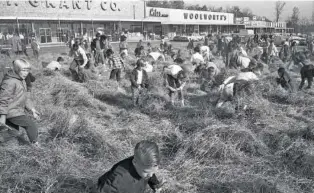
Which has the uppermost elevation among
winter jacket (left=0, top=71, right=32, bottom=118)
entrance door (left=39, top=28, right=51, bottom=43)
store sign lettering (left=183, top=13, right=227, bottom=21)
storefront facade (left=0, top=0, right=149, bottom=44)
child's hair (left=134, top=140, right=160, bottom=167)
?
store sign lettering (left=183, top=13, right=227, bottom=21)

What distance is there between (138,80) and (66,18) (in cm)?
2672

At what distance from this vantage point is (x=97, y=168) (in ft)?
11.0

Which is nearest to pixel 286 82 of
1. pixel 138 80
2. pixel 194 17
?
pixel 138 80

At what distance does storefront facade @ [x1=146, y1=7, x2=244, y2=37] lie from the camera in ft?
145

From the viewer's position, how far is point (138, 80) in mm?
6547

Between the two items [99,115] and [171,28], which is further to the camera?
[171,28]

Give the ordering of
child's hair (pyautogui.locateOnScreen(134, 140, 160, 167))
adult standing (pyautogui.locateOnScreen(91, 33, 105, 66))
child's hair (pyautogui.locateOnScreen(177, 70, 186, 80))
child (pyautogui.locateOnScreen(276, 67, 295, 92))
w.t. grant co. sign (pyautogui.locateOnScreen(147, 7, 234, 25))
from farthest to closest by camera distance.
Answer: w.t. grant co. sign (pyautogui.locateOnScreen(147, 7, 234, 25))
adult standing (pyautogui.locateOnScreen(91, 33, 105, 66))
child (pyautogui.locateOnScreen(276, 67, 295, 92))
child's hair (pyautogui.locateOnScreen(177, 70, 186, 80))
child's hair (pyautogui.locateOnScreen(134, 140, 160, 167))

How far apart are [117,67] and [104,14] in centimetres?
2897

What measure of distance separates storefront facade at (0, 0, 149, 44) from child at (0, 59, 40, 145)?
20246 mm

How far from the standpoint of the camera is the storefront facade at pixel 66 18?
86.7ft

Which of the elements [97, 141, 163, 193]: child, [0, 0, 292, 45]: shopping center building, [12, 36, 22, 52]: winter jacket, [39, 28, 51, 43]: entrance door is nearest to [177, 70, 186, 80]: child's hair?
[97, 141, 163, 193]: child

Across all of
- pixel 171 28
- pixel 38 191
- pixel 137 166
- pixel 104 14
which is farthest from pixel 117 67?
pixel 171 28

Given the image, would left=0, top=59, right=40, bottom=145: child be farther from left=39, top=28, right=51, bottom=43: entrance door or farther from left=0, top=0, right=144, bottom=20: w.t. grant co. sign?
left=0, top=0, right=144, bottom=20: w.t. grant co. sign

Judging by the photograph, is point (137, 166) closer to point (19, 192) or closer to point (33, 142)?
point (19, 192)
